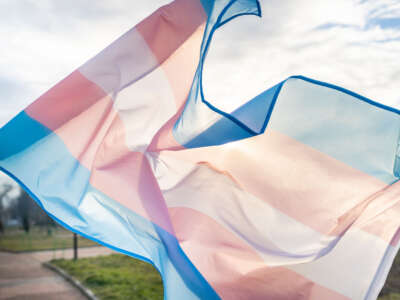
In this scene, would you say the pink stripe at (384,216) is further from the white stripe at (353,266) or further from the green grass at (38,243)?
the green grass at (38,243)

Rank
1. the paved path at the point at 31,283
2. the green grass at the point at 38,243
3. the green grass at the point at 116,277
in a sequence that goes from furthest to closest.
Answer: the green grass at the point at 38,243
the paved path at the point at 31,283
the green grass at the point at 116,277

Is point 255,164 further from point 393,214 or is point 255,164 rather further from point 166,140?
point 393,214

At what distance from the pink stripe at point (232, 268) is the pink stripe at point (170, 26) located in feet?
4.62

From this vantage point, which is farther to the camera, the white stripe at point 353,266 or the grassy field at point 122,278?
the grassy field at point 122,278

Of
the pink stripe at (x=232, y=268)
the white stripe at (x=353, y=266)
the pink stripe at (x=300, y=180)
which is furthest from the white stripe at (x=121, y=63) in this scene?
the white stripe at (x=353, y=266)

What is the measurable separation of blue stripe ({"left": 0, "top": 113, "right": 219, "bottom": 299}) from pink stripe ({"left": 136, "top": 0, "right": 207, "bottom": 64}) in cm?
118

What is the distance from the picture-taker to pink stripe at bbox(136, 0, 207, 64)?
3535 millimetres

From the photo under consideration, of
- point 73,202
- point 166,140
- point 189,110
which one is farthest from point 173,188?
point 73,202

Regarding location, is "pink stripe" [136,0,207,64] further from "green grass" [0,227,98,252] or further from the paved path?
"green grass" [0,227,98,252]

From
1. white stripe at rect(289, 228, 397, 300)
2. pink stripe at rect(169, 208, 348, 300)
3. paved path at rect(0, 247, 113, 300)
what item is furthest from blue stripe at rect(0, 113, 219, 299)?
paved path at rect(0, 247, 113, 300)

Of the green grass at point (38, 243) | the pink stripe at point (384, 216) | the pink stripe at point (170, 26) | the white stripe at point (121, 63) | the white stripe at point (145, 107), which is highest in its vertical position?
the pink stripe at point (170, 26)

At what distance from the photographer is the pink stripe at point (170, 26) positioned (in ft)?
11.6

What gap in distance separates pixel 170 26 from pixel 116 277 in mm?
8573

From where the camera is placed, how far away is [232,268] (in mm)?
3035
